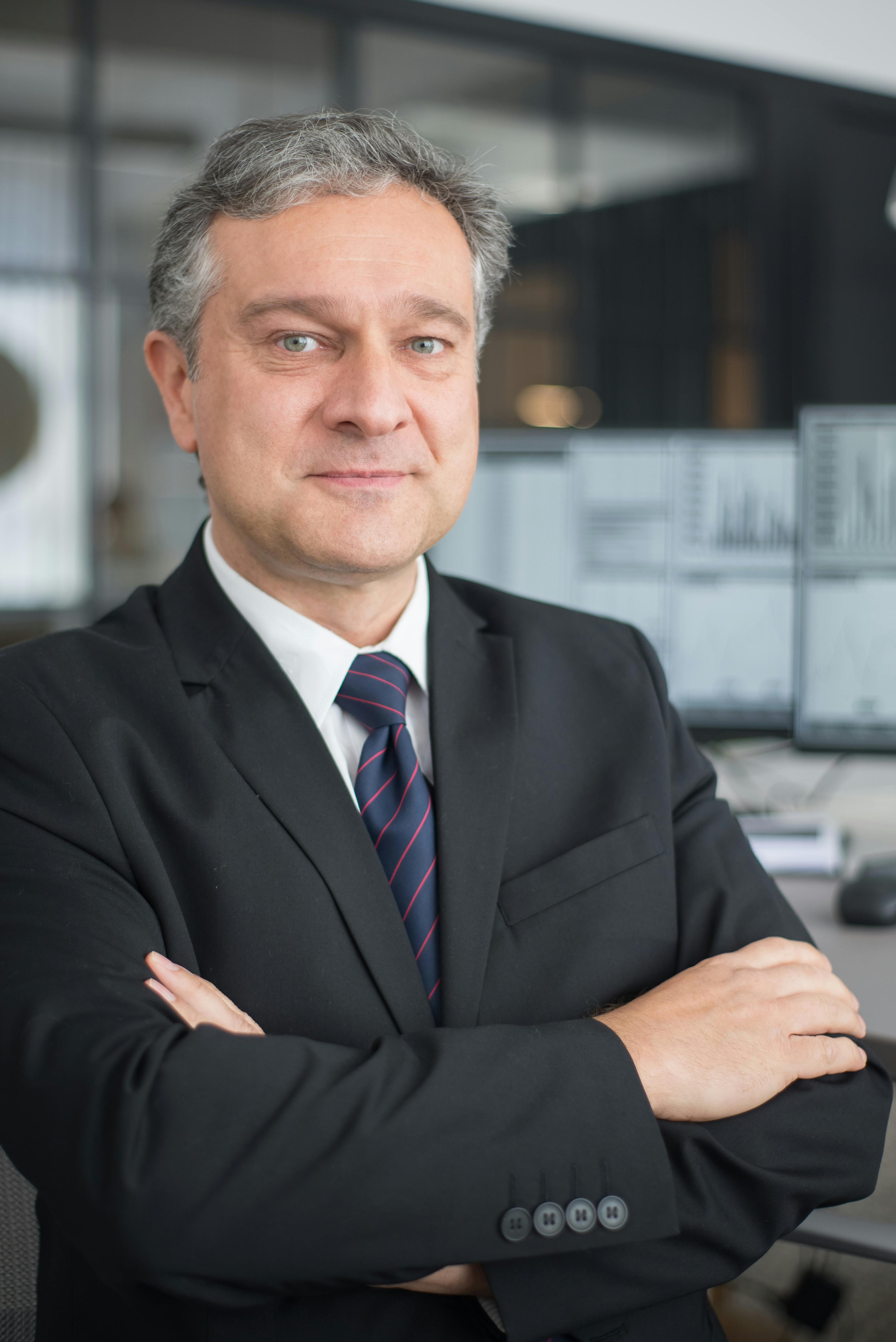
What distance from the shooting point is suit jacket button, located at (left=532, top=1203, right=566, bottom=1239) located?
769mm

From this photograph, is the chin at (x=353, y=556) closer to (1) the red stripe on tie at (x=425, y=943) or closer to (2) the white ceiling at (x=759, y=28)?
(1) the red stripe on tie at (x=425, y=943)

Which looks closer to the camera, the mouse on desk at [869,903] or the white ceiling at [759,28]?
the mouse on desk at [869,903]

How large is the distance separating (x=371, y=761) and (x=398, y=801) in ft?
0.14

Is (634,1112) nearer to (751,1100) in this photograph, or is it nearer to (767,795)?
(751,1100)

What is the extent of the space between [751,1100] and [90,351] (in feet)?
11.1

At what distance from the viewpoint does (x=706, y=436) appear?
67.4 inches

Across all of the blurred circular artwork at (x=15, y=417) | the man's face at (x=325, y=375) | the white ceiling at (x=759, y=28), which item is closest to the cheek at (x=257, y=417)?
the man's face at (x=325, y=375)

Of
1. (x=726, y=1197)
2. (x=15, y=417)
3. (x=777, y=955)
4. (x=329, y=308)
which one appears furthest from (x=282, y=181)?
(x=15, y=417)

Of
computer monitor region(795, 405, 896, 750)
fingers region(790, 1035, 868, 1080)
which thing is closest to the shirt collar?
fingers region(790, 1035, 868, 1080)

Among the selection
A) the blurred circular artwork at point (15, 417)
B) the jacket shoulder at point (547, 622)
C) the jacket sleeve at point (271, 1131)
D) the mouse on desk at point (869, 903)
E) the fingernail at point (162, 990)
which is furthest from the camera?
the blurred circular artwork at point (15, 417)

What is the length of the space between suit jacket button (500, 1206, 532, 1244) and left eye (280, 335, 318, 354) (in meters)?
0.70

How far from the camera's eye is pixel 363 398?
986mm

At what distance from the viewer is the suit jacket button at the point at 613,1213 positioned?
0.79 meters

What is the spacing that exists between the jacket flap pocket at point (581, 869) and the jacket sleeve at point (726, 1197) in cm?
10
